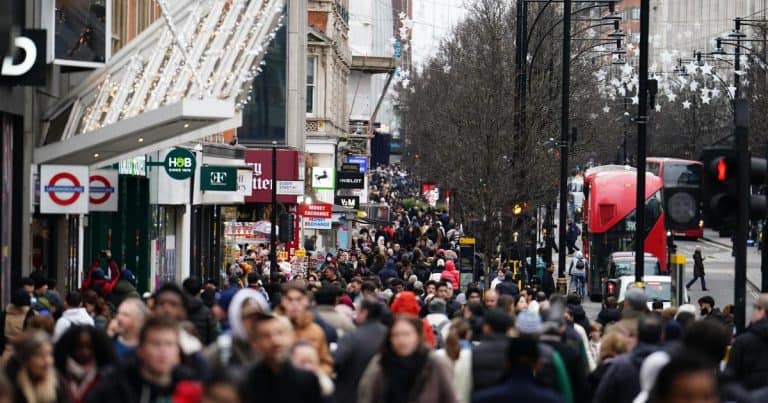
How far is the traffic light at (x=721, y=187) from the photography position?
16625 millimetres

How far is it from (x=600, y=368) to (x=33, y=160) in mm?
13665

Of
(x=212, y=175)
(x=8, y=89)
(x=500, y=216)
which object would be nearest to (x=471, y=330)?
(x=8, y=89)

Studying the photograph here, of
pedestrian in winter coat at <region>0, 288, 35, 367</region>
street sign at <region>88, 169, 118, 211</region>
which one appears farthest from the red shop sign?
pedestrian in winter coat at <region>0, 288, 35, 367</region>

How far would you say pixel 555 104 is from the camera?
66812 mm

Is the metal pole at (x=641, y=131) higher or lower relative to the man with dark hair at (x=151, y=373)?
higher

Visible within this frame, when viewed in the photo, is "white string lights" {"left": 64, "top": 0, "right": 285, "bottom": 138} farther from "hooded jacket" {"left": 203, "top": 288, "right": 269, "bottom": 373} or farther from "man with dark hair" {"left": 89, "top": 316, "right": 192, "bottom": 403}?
"man with dark hair" {"left": 89, "top": 316, "right": 192, "bottom": 403}

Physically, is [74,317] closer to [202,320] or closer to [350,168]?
[202,320]

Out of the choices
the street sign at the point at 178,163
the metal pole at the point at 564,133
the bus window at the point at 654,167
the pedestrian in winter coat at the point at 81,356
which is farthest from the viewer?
the bus window at the point at 654,167

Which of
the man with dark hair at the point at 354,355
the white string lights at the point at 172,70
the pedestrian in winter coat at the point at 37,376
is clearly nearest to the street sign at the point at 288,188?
the white string lights at the point at 172,70

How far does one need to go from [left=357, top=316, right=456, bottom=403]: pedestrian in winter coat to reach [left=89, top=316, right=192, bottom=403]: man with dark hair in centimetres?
185

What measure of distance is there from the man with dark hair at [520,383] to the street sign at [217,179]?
2974 cm

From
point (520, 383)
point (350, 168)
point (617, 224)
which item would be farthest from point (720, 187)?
point (350, 168)

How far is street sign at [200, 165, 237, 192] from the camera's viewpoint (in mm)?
40062

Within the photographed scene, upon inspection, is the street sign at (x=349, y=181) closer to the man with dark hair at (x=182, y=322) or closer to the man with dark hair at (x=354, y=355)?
the man with dark hair at (x=182, y=322)
